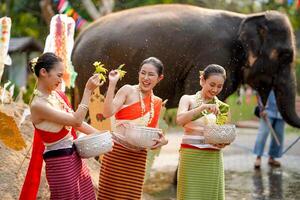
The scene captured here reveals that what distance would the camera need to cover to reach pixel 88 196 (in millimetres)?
3846

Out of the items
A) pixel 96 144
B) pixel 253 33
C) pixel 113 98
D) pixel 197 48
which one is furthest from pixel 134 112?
pixel 253 33

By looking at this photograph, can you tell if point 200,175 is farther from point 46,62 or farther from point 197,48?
point 197,48

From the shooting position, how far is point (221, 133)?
401 centimetres

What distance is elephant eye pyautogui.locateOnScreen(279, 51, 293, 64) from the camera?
7312 millimetres

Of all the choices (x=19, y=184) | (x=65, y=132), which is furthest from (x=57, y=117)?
(x=19, y=184)

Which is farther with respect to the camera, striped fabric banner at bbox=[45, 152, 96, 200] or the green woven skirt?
the green woven skirt

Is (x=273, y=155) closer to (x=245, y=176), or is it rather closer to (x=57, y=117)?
(x=245, y=176)

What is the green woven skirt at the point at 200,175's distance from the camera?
14.0 ft

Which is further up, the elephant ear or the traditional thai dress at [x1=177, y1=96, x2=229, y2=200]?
the elephant ear

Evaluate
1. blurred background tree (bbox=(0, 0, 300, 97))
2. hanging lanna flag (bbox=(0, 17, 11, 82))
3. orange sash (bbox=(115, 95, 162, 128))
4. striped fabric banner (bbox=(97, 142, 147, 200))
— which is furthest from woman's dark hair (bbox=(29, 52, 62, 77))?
blurred background tree (bbox=(0, 0, 300, 97))

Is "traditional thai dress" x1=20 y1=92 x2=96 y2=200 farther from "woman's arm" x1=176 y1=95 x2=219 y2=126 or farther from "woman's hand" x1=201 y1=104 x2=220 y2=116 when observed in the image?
"woman's hand" x1=201 y1=104 x2=220 y2=116

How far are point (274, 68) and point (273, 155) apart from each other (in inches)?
71.6

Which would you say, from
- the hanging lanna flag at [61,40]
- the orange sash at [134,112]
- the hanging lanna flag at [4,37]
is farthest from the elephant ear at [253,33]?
the orange sash at [134,112]

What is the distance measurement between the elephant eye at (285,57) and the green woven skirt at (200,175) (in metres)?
3.31
